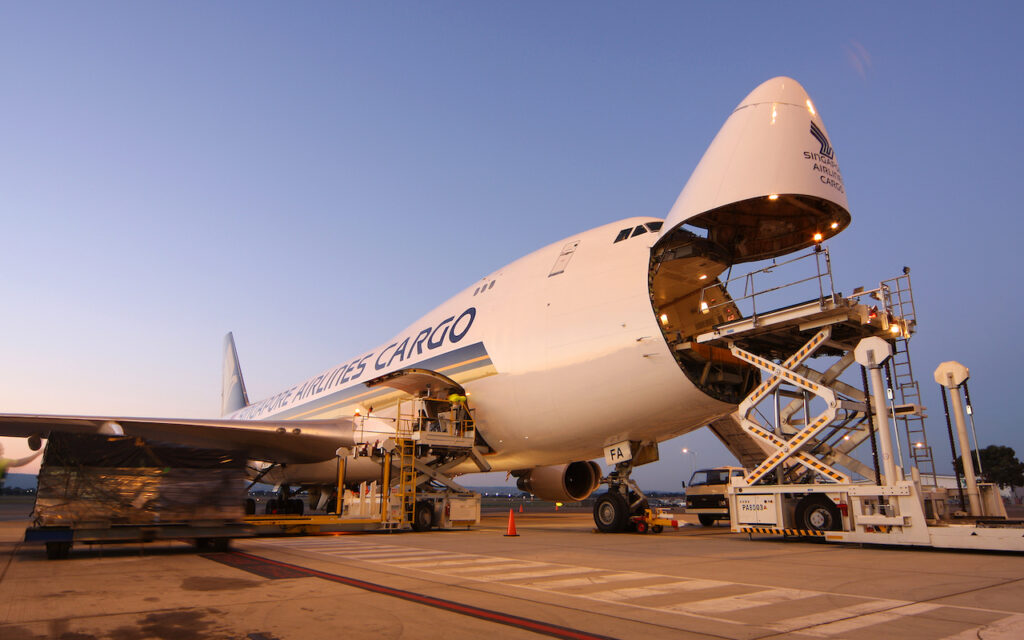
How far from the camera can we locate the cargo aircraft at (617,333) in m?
10.4

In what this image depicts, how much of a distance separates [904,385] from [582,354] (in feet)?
18.3

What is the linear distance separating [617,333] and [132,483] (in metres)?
7.57

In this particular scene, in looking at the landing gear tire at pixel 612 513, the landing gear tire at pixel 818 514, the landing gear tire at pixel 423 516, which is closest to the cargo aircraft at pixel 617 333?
the landing gear tire at pixel 612 513

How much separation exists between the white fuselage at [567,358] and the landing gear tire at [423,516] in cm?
165

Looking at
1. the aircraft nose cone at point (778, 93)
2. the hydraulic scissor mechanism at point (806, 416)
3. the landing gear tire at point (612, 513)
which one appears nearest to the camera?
the hydraulic scissor mechanism at point (806, 416)

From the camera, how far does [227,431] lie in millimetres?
15453

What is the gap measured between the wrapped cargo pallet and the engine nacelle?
31.8 feet

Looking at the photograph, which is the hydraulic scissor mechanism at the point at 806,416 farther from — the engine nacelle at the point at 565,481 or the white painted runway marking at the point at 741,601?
the engine nacelle at the point at 565,481

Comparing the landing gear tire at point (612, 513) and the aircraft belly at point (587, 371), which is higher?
the aircraft belly at point (587, 371)

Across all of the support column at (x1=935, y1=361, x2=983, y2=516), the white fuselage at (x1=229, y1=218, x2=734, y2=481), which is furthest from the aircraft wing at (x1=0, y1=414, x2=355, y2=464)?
the support column at (x1=935, y1=361, x2=983, y2=516)

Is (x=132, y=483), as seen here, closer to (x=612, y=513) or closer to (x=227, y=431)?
(x=227, y=431)

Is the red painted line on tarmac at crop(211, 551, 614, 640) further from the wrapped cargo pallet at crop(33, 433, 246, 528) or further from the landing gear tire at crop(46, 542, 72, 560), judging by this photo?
the landing gear tire at crop(46, 542, 72, 560)

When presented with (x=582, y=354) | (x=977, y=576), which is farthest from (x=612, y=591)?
(x=582, y=354)

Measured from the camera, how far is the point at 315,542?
1066 cm
